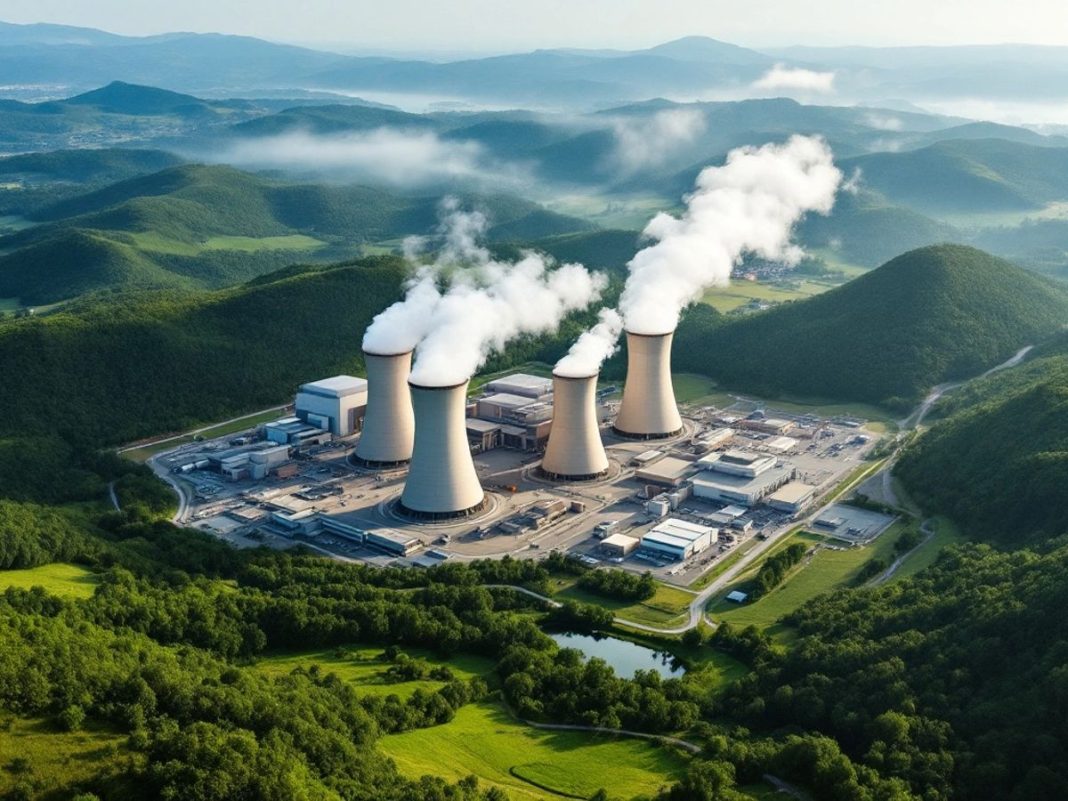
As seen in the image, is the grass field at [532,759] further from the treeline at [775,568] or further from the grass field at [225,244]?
the grass field at [225,244]

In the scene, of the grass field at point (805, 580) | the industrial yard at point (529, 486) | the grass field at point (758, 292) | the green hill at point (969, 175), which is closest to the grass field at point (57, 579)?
the industrial yard at point (529, 486)

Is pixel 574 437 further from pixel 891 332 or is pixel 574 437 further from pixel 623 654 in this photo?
pixel 891 332

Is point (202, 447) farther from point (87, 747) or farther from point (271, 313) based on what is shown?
point (87, 747)

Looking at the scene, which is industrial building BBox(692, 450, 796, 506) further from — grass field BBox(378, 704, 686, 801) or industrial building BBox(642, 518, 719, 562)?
grass field BBox(378, 704, 686, 801)

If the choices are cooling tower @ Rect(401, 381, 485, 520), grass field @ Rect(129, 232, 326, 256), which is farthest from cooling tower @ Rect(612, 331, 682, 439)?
grass field @ Rect(129, 232, 326, 256)

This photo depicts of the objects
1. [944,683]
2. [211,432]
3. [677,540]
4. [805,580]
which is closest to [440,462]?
[677,540]

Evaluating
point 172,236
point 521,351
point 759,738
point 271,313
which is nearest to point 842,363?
point 521,351

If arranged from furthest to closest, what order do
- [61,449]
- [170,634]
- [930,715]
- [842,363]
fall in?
[842,363] → [61,449] → [170,634] → [930,715]
